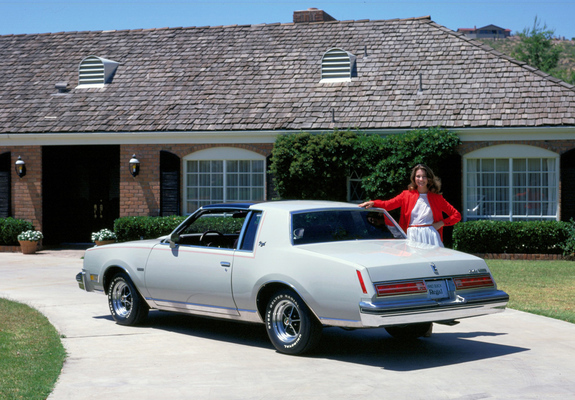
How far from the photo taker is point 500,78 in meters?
19.3

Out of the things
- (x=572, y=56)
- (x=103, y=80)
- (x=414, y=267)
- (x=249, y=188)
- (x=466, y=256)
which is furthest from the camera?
(x=572, y=56)

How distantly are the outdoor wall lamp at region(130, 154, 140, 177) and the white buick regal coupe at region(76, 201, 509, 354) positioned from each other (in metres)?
11.2

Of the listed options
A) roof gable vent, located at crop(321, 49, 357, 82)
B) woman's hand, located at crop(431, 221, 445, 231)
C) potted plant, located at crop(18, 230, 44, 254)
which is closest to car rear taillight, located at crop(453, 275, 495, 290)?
woman's hand, located at crop(431, 221, 445, 231)

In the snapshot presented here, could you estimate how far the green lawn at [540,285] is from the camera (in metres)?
10.2

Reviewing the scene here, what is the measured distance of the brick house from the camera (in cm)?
1838

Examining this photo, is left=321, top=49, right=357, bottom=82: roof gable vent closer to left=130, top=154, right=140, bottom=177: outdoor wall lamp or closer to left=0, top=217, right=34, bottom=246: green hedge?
left=130, top=154, right=140, bottom=177: outdoor wall lamp

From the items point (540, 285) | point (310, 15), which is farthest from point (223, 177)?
point (540, 285)

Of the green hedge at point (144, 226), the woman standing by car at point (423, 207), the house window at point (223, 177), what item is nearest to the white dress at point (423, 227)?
the woman standing by car at point (423, 207)

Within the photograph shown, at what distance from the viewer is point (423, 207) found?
870 centimetres

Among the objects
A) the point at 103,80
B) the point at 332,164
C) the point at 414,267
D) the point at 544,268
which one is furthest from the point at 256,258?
the point at 103,80

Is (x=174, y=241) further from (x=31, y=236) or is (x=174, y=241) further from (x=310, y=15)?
(x=310, y=15)

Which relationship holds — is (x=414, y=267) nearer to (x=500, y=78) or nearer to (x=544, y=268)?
(x=544, y=268)

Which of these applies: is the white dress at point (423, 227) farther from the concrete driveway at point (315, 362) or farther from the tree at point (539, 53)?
the tree at point (539, 53)

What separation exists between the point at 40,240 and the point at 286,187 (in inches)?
273
